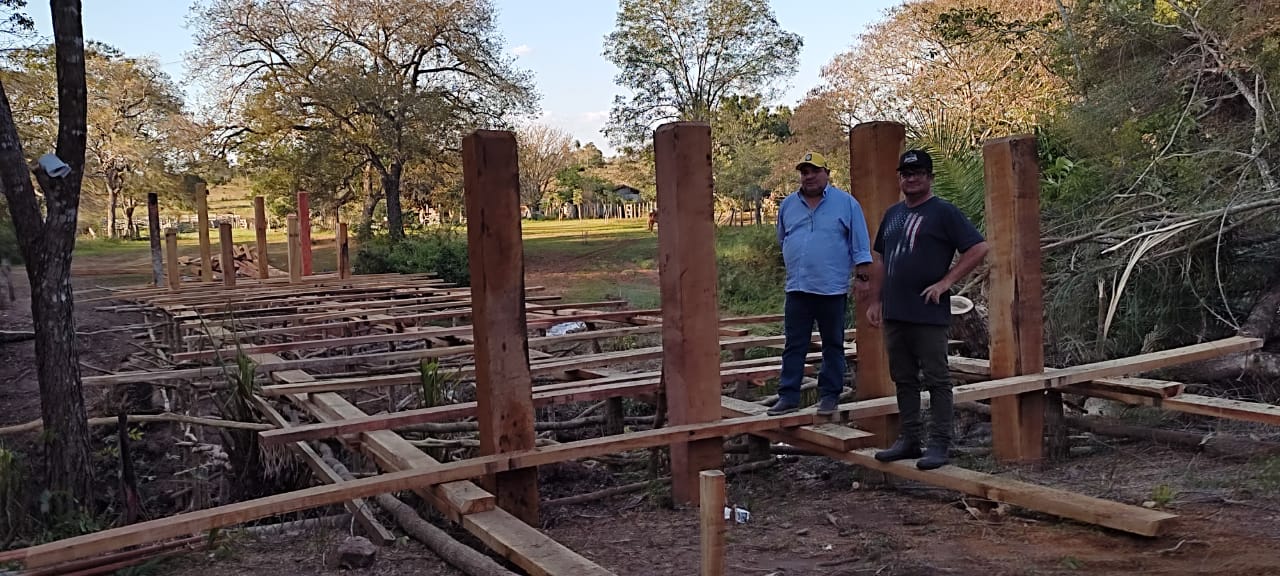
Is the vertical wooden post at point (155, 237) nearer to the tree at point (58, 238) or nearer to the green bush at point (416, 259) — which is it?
the green bush at point (416, 259)

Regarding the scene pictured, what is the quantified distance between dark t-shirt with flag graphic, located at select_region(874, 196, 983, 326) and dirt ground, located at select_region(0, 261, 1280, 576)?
88 cm

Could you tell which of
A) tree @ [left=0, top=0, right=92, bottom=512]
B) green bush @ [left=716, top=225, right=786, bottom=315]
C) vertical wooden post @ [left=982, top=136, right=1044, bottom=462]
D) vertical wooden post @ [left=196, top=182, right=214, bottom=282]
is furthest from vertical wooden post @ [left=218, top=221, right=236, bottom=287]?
vertical wooden post @ [left=982, top=136, right=1044, bottom=462]

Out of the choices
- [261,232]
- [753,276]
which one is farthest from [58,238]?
[753,276]

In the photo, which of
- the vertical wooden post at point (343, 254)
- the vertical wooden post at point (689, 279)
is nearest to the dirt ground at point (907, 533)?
the vertical wooden post at point (689, 279)

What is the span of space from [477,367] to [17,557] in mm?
1642

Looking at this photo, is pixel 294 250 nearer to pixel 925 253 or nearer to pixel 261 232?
pixel 261 232

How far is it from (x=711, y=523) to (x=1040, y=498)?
6.16 ft

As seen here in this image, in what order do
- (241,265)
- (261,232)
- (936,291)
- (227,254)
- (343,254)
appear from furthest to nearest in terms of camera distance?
1. (241,265)
2. (343,254)
3. (261,232)
4. (227,254)
5. (936,291)

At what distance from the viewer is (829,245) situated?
14.3ft

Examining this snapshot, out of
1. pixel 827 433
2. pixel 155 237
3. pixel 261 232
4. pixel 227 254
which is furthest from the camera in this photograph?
pixel 261 232

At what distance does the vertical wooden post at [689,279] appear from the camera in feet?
13.4

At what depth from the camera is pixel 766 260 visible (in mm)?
17312

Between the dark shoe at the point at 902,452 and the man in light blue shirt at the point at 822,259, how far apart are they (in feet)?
1.22

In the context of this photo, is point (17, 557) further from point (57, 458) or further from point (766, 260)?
point (766, 260)
